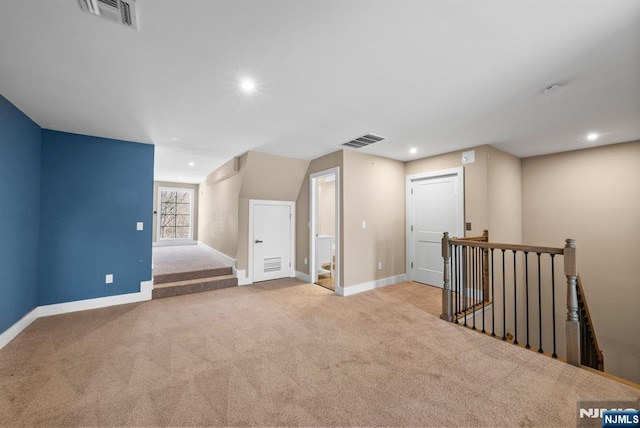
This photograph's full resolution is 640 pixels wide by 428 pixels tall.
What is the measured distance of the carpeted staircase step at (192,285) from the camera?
4359 mm

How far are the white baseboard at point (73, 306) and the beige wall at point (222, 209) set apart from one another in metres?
1.69

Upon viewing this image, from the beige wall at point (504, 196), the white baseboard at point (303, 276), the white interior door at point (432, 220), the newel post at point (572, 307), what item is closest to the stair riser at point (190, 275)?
the white baseboard at point (303, 276)

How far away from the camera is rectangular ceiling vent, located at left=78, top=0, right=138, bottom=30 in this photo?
4.89 feet

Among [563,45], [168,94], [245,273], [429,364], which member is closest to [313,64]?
[168,94]

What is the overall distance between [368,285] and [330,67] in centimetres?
375

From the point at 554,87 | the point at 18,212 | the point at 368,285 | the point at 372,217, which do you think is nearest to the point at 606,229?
the point at 554,87

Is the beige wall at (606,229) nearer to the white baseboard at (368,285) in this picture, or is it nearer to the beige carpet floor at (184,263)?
the white baseboard at (368,285)

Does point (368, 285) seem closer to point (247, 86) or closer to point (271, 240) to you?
point (271, 240)

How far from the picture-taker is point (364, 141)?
13.5ft

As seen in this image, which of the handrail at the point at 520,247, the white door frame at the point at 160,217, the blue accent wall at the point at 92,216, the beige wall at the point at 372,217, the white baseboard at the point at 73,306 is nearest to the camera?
the handrail at the point at 520,247

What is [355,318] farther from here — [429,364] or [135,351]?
[135,351]

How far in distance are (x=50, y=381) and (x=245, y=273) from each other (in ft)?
10.4

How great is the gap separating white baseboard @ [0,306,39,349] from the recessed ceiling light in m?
3.55

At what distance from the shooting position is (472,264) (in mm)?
3770
